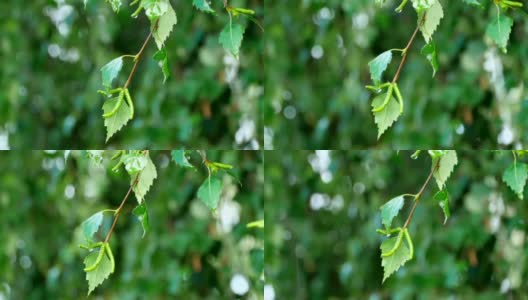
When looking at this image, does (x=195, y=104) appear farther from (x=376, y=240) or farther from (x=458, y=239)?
(x=458, y=239)

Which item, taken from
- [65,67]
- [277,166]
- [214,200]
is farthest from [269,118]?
[65,67]

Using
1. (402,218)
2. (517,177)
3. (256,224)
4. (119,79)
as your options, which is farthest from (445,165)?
(119,79)

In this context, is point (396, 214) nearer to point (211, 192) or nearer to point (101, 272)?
point (211, 192)

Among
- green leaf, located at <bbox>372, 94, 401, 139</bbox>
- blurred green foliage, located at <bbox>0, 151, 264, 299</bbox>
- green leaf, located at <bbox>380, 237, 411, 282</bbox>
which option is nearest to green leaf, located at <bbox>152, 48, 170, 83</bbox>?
blurred green foliage, located at <bbox>0, 151, 264, 299</bbox>

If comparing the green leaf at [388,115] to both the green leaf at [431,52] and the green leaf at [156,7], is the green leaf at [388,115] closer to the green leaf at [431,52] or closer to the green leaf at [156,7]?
the green leaf at [431,52]

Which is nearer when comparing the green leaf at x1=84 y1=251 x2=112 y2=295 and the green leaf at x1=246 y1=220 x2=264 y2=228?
the green leaf at x1=84 y1=251 x2=112 y2=295

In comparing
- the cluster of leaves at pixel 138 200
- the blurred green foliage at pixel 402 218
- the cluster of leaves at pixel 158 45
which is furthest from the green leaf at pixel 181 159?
the blurred green foliage at pixel 402 218

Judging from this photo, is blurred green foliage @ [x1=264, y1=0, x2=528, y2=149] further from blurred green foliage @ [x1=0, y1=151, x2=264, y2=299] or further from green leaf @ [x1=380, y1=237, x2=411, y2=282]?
green leaf @ [x1=380, y1=237, x2=411, y2=282]
